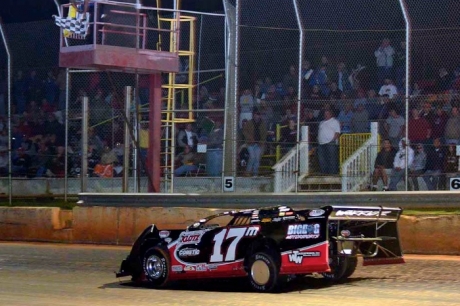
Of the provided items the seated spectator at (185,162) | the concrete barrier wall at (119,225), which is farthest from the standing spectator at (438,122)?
the seated spectator at (185,162)

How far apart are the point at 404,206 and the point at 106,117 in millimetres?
8435

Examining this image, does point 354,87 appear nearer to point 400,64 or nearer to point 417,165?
point 400,64

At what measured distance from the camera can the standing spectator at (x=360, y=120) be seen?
19219 mm

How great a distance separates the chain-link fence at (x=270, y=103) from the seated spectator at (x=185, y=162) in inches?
1.8

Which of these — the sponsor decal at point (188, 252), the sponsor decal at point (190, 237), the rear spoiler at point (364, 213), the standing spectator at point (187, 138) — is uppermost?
the standing spectator at point (187, 138)

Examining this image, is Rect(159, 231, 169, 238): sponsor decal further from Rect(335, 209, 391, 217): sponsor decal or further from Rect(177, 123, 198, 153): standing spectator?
Rect(177, 123, 198, 153): standing spectator

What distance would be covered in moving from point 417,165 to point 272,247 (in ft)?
24.8

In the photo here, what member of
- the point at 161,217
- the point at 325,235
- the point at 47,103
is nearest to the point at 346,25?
the point at 161,217

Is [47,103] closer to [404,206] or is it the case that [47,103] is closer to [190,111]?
[190,111]

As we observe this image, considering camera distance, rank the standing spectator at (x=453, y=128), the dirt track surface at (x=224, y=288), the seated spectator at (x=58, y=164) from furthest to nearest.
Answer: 1. the seated spectator at (x=58, y=164)
2. the standing spectator at (x=453, y=128)
3. the dirt track surface at (x=224, y=288)

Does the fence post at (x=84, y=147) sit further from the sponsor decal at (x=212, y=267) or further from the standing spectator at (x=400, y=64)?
the sponsor decal at (x=212, y=267)

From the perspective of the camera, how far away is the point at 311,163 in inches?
773

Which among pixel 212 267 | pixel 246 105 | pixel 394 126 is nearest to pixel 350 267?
pixel 212 267

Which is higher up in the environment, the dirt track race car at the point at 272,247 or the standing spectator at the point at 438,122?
the standing spectator at the point at 438,122
